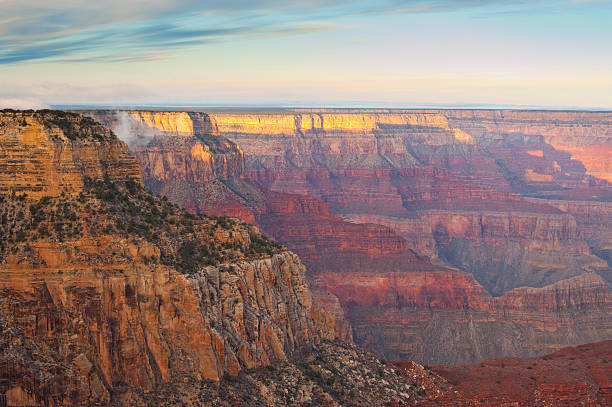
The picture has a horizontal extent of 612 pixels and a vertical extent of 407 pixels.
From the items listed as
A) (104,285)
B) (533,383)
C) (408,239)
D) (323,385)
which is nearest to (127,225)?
(104,285)

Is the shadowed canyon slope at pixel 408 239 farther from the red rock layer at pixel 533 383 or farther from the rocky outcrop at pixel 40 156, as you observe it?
the rocky outcrop at pixel 40 156

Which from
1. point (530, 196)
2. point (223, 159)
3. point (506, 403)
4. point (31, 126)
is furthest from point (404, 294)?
point (530, 196)

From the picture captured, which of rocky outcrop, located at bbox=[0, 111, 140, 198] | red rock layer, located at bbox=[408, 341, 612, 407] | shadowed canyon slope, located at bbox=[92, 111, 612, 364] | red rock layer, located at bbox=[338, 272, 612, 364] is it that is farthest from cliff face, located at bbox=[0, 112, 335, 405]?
red rock layer, located at bbox=[338, 272, 612, 364]

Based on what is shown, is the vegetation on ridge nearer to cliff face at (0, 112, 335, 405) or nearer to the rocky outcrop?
cliff face at (0, 112, 335, 405)

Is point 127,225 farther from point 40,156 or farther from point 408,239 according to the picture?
point 408,239

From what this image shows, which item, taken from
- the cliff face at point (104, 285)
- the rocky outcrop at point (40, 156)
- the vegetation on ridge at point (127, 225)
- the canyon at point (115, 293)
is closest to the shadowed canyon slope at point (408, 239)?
the vegetation on ridge at point (127, 225)
